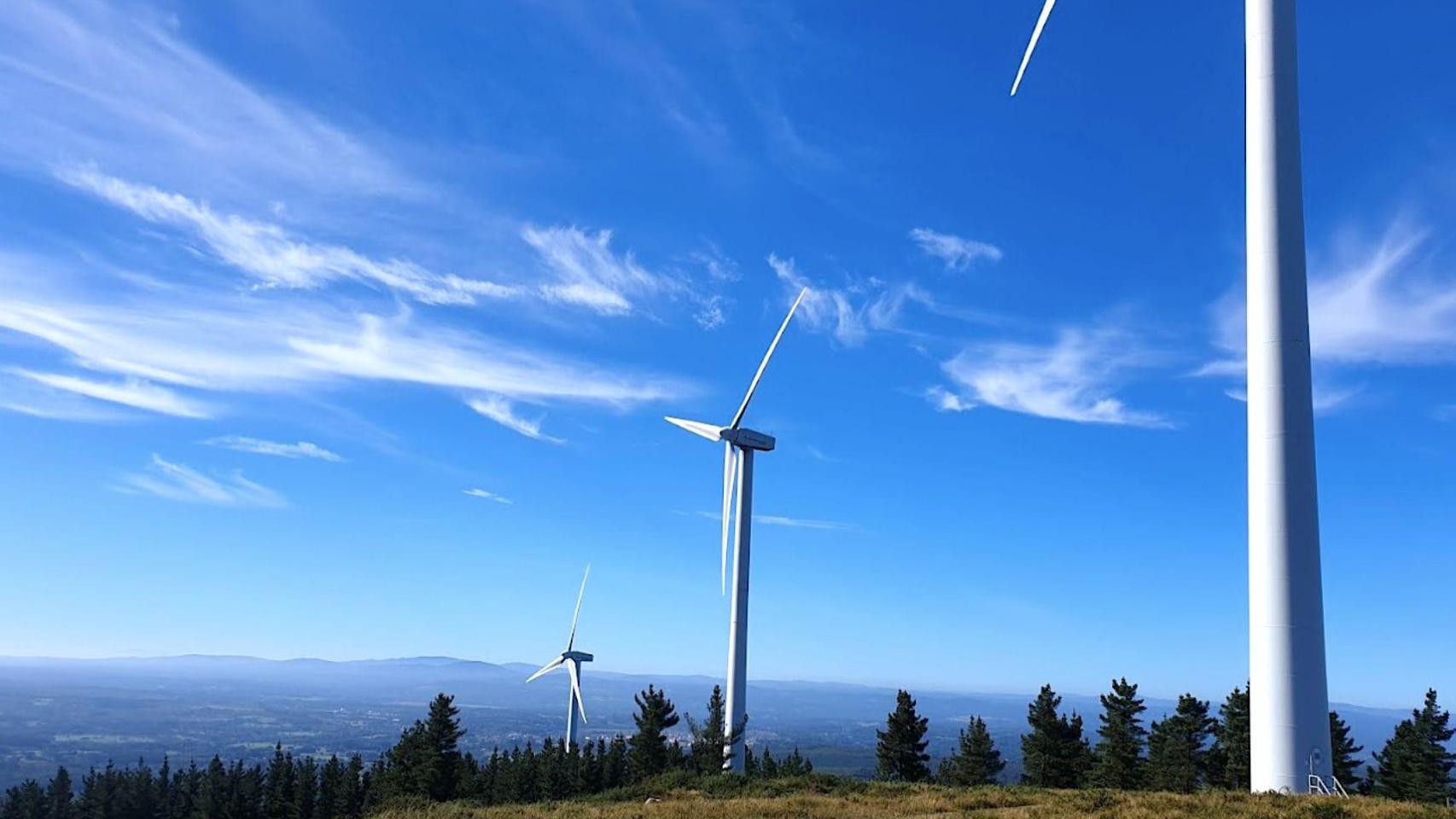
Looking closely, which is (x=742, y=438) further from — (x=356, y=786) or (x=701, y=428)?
(x=356, y=786)

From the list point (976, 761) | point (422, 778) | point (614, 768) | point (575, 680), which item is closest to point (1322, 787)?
point (976, 761)

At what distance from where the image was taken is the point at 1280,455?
28.5 metres

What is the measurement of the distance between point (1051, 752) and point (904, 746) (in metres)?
14.2

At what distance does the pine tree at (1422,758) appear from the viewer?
83625 millimetres

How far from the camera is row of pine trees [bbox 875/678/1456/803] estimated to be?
274ft

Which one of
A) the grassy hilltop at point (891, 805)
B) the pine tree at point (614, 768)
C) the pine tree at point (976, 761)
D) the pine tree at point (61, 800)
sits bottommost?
the pine tree at point (61, 800)

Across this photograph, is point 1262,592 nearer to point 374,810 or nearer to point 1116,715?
point 374,810

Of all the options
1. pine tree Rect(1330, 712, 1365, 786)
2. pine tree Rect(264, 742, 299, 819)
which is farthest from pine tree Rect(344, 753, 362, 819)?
pine tree Rect(1330, 712, 1365, 786)

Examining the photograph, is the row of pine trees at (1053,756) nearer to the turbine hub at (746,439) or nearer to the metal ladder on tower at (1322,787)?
the turbine hub at (746,439)

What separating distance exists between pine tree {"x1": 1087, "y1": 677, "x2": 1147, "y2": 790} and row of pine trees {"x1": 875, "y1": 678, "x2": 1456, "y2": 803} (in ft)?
0.25

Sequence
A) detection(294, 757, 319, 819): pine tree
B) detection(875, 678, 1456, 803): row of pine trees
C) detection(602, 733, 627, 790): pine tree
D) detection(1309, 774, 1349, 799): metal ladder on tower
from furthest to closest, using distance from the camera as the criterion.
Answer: detection(294, 757, 319, 819): pine tree, detection(602, 733, 627, 790): pine tree, detection(875, 678, 1456, 803): row of pine trees, detection(1309, 774, 1349, 799): metal ladder on tower

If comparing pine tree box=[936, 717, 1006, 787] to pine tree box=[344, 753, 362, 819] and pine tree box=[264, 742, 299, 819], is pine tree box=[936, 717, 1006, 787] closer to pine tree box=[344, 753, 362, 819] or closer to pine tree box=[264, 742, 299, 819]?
pine tree box=[344, 753, 362, 819]

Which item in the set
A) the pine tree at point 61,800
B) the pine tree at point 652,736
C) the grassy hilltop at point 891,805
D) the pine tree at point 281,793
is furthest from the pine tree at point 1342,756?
the pine tree at point 61,800

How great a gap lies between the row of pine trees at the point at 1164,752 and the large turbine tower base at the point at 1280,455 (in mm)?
57882
